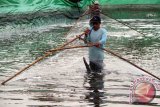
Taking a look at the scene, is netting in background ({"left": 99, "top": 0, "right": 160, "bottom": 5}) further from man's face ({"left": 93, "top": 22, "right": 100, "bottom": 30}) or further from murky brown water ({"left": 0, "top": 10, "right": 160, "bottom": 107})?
man's face ({"left": 93, "top": 22, "right": 100, "bottom": 30})

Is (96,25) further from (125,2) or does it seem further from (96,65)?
(125,2)

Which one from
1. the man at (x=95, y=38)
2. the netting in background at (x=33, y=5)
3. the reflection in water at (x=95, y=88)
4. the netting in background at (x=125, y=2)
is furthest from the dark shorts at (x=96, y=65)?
the netting in background at (x=125, y=2)

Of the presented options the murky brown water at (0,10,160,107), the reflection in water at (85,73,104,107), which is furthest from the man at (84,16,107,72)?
the murky brown water at (0,10,160,107)

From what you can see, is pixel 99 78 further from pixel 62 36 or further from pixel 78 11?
pixel 78 11

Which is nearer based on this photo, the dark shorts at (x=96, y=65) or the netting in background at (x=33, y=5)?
the dark shorts at (x=96, y=65)

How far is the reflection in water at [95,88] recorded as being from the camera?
35.0 feet

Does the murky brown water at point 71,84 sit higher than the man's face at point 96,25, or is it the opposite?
the man's face at point 96,25

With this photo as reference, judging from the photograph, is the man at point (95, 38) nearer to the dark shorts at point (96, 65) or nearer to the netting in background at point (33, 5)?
the dark shorts at point (96, 65)

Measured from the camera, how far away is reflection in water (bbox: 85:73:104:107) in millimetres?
10656

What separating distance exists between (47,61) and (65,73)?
0.78 metres

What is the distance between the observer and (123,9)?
38.2 m

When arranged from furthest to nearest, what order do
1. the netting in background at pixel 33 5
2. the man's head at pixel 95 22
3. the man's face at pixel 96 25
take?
the netting in background at pixel 33 5
the man's face at pixel 96 25
the man's head at pixel 95 22

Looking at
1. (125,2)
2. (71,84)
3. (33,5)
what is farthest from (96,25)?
(125,2)

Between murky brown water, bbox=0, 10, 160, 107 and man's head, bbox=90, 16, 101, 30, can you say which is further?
man's head, bbox=90, 16, 101, 30
